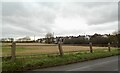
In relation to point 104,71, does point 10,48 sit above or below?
above

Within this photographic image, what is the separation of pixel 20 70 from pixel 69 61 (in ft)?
17.2

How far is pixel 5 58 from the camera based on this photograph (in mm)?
14555

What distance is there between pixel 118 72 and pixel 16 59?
6.53m

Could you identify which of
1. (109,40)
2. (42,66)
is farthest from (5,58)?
(109,40)

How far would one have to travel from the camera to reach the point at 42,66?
13.6 m

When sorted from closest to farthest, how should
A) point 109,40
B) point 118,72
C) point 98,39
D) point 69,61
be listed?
point 118,72, point 69,61, point 109,40, point 98,39

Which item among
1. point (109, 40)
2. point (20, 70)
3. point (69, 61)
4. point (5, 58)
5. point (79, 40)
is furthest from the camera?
point (79, 40)

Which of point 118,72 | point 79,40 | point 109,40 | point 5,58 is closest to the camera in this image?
point 118,72

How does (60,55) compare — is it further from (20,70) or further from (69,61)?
(20,70)

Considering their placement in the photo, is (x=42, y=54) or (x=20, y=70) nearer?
(x=20, y=70)

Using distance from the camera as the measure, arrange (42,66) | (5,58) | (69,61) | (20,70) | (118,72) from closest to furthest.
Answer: (118,72) → (20,70) → (42,66) → (5,58) → (69,61)

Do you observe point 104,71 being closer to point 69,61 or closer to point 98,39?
point 69,61

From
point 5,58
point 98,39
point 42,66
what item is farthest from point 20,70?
Result: point 98,39

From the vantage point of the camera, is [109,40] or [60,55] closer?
[60,55]
